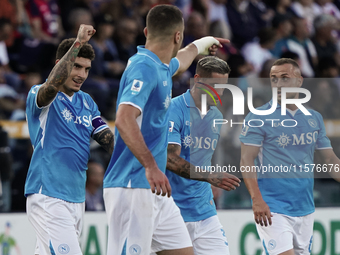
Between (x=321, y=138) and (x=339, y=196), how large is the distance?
3440 mm

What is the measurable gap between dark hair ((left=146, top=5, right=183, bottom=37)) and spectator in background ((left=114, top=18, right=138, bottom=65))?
592 centimetres

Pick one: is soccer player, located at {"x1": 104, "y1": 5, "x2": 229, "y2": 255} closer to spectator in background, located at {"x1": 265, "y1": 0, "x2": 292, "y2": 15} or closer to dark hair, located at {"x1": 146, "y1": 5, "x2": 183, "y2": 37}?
dark hair, located at {"x1": 146, "y1": 5, "x2": 183, "y2": 37}

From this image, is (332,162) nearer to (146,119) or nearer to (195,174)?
(195,174)

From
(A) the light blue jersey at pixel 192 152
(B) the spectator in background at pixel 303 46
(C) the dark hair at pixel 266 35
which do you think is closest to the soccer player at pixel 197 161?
(A) the light blue jersey at pixel 192 152

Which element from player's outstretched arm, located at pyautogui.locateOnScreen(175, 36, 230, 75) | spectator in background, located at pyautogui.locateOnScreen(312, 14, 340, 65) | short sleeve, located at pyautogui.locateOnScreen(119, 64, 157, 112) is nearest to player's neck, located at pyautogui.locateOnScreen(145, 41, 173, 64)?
short sleeve, located at pyautogui.locateOnScreen(119, 64, 157, 112)

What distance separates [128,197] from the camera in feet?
13.6

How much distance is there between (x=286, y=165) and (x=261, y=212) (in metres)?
0.63

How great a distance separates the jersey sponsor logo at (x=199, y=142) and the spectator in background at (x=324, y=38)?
7515 mm

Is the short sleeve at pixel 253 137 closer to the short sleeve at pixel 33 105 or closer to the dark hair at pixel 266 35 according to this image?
the short sleeve at pixel 33 105

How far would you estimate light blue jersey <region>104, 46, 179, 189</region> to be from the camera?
4050mm

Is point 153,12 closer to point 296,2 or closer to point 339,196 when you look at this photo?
point 339,196

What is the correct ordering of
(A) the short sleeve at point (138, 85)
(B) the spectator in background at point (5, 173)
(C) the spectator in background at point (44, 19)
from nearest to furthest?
(A) the short sleeve at point (138, 85)
(B) the spectator in background at point (5, 173)
(C) the spectator in background at point (44, 19)

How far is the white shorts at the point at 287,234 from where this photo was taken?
5.43 m

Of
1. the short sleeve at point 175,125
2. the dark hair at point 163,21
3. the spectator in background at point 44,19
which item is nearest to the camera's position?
the dark hair at point 163,21
